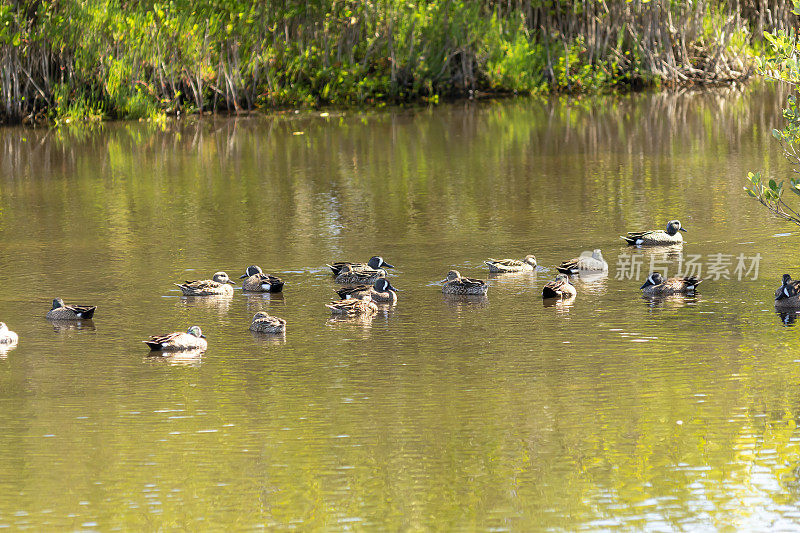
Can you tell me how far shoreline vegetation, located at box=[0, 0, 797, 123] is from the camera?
3466 centimetres

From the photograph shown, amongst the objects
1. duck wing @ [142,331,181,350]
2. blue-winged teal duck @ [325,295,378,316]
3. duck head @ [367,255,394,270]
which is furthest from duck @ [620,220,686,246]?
duck wing @ [142,331,181,350]

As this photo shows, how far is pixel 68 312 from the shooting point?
13.4 meters

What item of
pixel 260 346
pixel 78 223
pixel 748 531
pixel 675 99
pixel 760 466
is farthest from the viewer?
pixel 675 99

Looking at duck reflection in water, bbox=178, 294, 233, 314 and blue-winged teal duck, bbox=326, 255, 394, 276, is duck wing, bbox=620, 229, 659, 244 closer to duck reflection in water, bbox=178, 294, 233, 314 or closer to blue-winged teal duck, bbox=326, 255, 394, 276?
blue-winged teal duck, bbox=326, 255, 394, 276

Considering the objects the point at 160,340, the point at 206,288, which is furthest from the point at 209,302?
the point at 160,340

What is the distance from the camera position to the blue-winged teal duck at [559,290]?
1395cm

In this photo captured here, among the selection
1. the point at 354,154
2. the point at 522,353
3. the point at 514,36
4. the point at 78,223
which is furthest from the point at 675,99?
the point at 522,353

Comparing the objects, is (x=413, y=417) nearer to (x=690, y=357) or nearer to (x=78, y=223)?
(x=690, y=357)

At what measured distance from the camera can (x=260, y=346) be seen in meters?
12.4

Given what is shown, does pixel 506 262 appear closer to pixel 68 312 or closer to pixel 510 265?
pixel 510 265

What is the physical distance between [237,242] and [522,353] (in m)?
7.25

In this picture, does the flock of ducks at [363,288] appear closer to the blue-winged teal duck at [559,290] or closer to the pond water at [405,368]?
the blue-winged teal duck at [559,290]

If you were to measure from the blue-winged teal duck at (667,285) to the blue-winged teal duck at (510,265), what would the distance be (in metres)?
1.77

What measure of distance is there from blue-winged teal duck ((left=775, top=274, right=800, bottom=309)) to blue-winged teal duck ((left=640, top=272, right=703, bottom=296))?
3.52 ft
